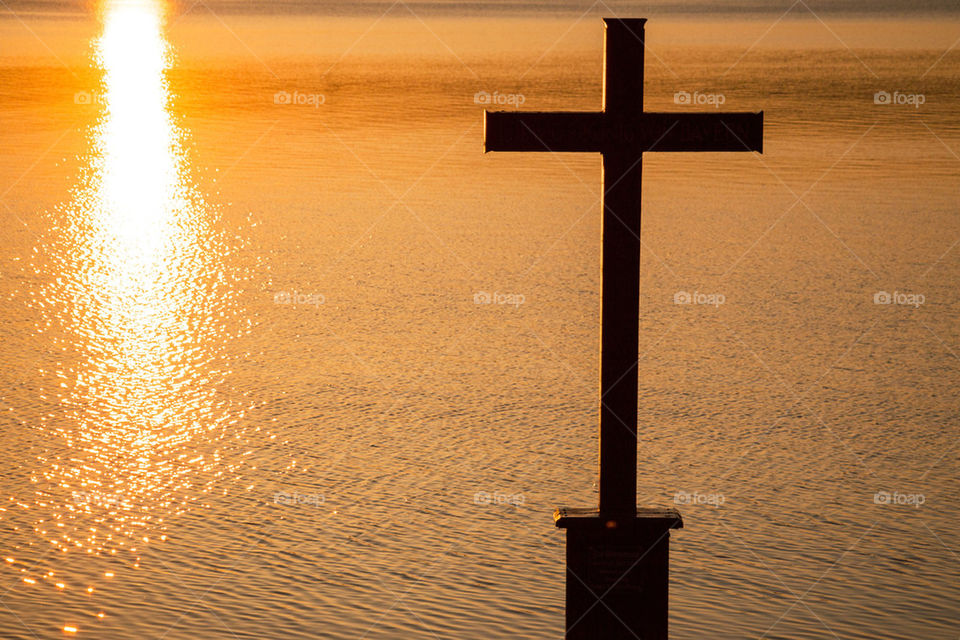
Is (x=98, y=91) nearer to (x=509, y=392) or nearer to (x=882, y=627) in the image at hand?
(x=509, y=392)

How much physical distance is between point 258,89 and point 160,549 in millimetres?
53482

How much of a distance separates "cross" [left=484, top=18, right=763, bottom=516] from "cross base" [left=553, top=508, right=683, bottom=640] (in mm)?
141

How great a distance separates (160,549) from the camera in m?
14.4

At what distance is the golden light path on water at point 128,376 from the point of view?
15.1 m

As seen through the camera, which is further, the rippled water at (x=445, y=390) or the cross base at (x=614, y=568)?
the rippled water at (x=445, y=390)

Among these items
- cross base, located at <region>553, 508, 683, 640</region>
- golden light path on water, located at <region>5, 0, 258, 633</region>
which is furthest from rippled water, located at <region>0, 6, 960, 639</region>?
Answer: cross base, located at <region>553, 508, 683, 640</region>

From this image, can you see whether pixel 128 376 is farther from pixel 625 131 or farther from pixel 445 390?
pixel 625 131

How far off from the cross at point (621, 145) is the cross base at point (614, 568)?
0.14 m

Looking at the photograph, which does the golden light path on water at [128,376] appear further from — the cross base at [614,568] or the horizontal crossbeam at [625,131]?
the horizontal crossbeam at [625,131]

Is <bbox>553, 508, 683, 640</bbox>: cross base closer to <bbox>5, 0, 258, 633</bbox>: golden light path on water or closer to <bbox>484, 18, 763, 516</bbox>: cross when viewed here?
<bbox>484, 18, 763, 516</bbox>: cross

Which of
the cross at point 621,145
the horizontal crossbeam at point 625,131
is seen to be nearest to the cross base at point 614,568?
the cross at point 621,145

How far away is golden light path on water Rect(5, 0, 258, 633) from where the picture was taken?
595 inches

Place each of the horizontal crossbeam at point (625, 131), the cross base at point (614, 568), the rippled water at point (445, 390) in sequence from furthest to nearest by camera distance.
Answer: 1. the rippled water at point (445, 390)
2. the cross base at point (614, 568)
3. the horizontal crossbeam at point (625, 131)

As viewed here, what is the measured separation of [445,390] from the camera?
20.0 m
